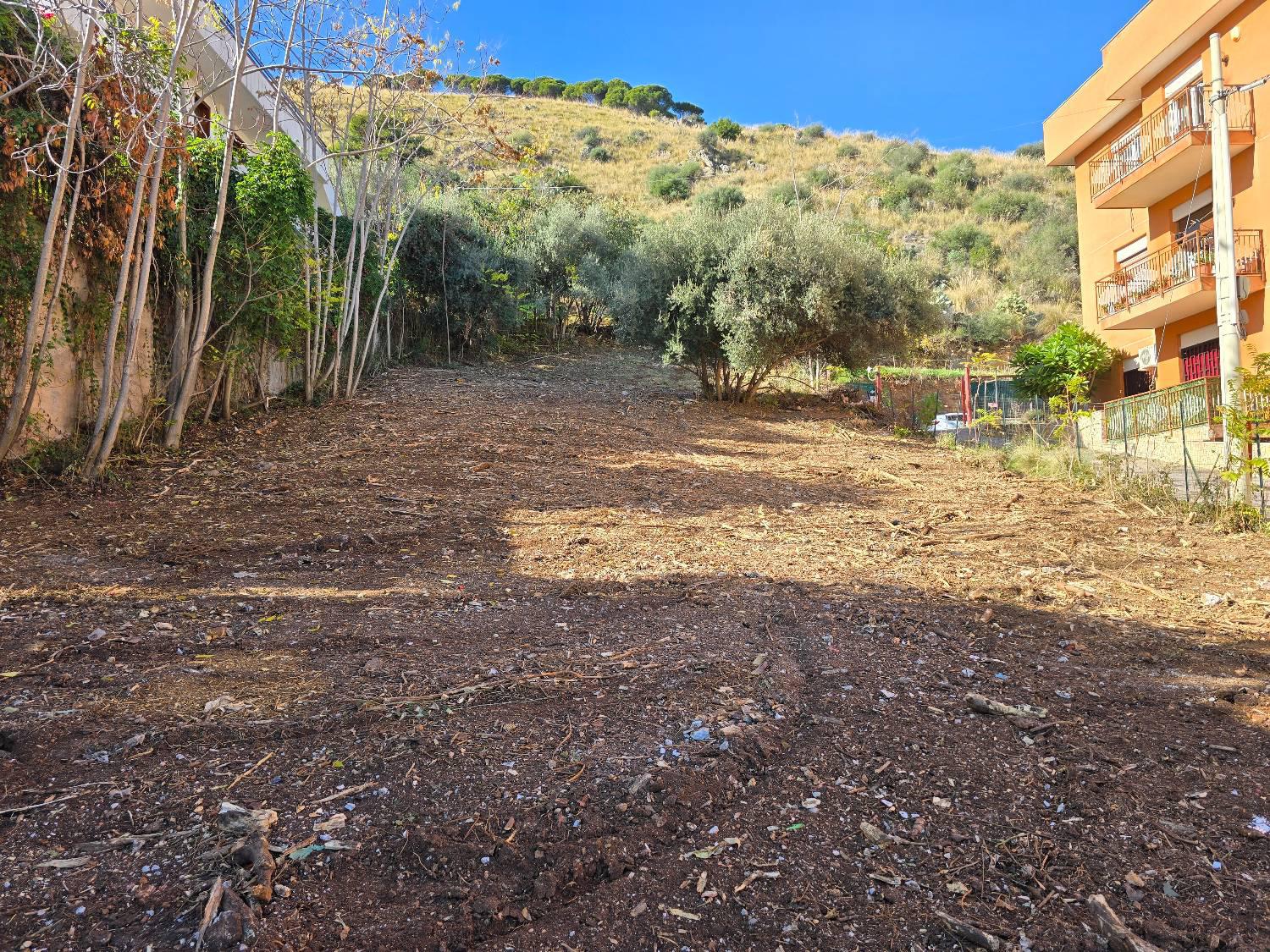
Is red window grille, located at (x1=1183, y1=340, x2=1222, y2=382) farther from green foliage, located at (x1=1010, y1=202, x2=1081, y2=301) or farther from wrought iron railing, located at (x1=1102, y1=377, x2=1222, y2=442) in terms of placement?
green foliage, located at (x1=1010, y1=202, x2=1081, y2=301)

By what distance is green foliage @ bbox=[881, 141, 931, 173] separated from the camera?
133ft

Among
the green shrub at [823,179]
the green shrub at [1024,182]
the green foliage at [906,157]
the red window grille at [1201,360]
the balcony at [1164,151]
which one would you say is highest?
the green foliage at [906,157]

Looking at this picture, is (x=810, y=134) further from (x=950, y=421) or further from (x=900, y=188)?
(x=950, y=421)

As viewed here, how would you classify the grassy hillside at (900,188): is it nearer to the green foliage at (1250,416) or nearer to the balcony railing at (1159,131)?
the balcony railing at (1159,131)

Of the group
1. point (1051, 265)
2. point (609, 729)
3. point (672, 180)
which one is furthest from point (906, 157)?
point (609, 729)

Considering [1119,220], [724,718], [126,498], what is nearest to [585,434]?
[126,498]

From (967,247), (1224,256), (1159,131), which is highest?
(967,247)

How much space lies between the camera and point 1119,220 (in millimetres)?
17406

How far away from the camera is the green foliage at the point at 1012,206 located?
34.0 meters

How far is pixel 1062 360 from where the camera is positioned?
17078mm

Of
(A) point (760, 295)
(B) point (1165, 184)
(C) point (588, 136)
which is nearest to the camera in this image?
(A) point (760, 295)

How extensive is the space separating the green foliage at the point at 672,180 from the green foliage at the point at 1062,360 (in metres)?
21.8

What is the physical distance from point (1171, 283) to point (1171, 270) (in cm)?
48

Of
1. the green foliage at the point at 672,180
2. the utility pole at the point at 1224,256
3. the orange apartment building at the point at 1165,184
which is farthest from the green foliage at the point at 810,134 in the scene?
the utility pole at the point at 1224,256
